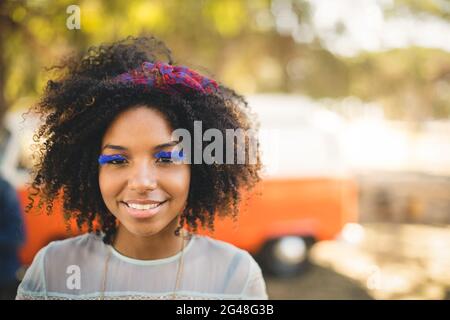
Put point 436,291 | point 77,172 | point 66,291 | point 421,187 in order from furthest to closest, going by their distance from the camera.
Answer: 1. point 421,187
2. point 436,291
3. point 77,172
4. point 66,291

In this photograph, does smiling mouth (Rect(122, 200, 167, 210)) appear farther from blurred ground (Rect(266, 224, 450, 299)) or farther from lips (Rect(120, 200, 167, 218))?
blurred ground (Rect(266, 224, 450, 299))

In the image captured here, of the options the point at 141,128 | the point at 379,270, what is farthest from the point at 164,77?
the point at 379,270

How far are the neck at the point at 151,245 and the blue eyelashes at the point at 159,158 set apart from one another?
0.22m

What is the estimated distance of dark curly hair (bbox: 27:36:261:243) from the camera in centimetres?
126

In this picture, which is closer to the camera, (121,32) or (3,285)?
(3,285)

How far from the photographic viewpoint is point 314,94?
773 cm

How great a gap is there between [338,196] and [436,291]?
1.11 metres

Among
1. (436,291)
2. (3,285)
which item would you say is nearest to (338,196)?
(436,291)

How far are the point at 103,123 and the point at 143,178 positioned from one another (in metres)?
0.21

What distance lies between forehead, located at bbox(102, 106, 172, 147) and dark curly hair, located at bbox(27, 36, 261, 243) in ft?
0.06

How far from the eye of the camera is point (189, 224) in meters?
1.47

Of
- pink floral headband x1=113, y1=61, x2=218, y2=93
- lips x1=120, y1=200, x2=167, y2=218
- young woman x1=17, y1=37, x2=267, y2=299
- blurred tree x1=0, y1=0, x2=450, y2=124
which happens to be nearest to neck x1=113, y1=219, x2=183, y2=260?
young woman x1=17, y1=37, x2=267, y2=299

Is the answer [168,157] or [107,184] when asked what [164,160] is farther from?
[107,184]

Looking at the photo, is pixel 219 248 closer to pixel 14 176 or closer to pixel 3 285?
pixel 3 285
